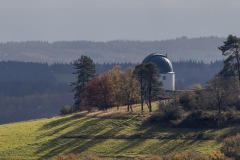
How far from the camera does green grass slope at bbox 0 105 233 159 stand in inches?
3034

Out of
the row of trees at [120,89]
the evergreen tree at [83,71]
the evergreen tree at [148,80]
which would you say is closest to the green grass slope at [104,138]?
the evergreen tree at [148,80]

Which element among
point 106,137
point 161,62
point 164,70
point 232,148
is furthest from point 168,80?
point 232,148

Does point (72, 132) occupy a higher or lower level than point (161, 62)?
lower

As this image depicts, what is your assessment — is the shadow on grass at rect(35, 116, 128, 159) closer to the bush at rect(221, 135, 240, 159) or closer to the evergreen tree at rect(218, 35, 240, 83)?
the bush at rect(221, 135, 240, 159)

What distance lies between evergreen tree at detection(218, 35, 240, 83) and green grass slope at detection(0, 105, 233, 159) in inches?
468

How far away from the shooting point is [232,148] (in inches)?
2665

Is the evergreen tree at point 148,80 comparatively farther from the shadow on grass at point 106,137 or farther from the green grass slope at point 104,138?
the shadow on grass at point 106,137

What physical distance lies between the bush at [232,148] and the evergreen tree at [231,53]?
26.9 meters

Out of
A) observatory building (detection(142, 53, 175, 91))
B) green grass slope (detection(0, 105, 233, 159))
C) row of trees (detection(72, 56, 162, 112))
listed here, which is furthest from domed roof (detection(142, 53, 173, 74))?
green grass slope (detection(0, 105, 233, 159))

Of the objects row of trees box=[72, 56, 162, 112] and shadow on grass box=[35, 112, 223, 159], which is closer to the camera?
shadow on grass box=[35, 112, 223, 159]

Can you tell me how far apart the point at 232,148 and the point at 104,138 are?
16.9m

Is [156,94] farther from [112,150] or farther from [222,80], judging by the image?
[112,150]

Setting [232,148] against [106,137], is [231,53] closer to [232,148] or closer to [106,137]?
[106,137]

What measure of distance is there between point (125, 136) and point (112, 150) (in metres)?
4.36
